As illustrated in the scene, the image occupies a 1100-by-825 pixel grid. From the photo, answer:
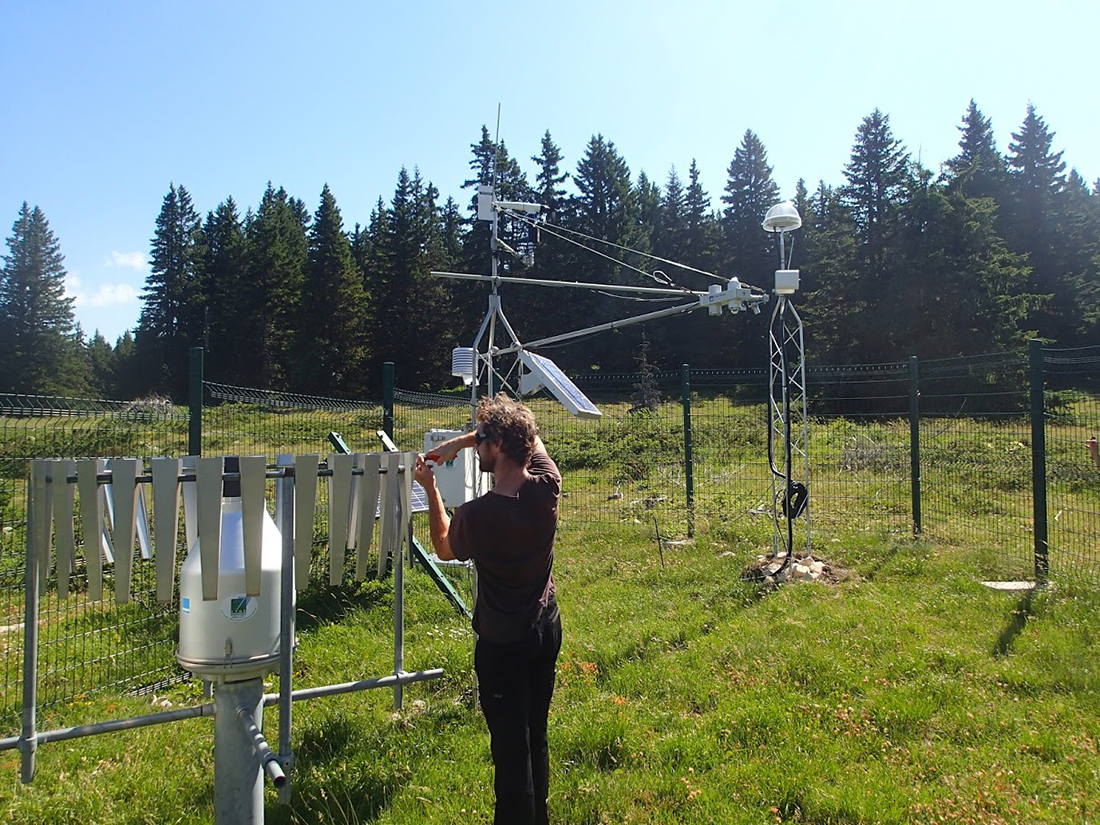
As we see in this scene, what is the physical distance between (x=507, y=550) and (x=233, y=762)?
4.07 feet

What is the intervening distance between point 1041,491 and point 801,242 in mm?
38294

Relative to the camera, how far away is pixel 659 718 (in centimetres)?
378

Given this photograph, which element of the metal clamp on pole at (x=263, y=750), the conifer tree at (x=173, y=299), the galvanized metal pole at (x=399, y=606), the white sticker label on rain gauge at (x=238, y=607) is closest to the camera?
the metal clamp on pole at (x=263, y=750)

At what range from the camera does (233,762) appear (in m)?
2.52

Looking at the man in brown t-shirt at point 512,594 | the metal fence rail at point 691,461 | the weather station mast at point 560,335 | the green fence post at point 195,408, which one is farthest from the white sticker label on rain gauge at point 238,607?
the green fence post at point 195,408

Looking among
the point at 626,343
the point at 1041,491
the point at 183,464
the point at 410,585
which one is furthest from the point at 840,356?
the point at 183,464

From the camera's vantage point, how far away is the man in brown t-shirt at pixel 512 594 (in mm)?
2564

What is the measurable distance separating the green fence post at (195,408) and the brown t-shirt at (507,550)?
12.2ft

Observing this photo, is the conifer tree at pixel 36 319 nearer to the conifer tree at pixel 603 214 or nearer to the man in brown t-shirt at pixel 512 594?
the conifer tree at pixel 603 214

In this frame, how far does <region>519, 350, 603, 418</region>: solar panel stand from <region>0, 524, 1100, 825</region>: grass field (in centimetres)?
167

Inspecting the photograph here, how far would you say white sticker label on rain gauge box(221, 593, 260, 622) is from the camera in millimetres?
2469

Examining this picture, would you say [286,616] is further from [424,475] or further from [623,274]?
[623,274]

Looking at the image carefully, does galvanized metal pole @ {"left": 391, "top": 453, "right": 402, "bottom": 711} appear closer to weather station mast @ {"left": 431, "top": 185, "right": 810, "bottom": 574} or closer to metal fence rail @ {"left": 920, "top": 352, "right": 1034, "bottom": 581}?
weather station mast @ {"left": 431, "top": 185, "right": 810, "bottom": 574}

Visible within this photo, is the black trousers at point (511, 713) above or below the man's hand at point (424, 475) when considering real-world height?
below
